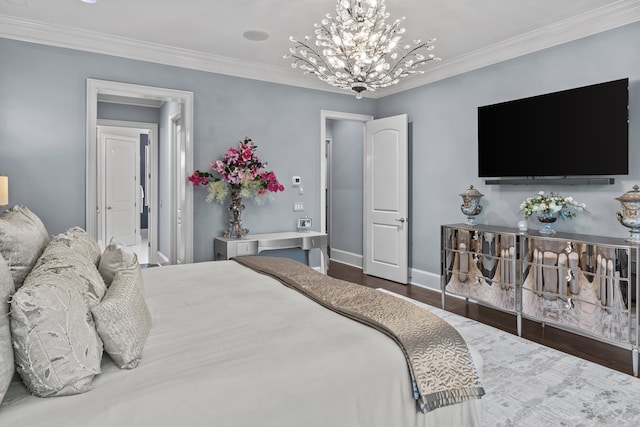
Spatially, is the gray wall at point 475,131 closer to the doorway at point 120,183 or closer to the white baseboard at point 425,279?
the white baseboard at point 425,279

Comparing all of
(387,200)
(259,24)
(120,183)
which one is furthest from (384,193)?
(120,183)

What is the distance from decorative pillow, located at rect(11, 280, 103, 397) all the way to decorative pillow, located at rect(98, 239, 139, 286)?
718 millimetres

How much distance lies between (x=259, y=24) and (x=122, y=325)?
306 centimetres

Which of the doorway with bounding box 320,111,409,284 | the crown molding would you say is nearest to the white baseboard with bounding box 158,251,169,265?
the doorway with bounding box 320,111,409,284

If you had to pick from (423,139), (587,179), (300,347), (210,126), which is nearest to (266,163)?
(210,126)

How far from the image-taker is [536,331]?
360 centimetres

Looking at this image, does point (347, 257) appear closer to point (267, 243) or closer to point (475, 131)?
point (267, 243)

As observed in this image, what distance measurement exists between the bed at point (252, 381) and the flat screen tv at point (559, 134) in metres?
2.57

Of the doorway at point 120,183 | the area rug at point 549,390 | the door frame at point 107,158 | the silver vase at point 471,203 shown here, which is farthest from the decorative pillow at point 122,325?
the door frame at point 107,158

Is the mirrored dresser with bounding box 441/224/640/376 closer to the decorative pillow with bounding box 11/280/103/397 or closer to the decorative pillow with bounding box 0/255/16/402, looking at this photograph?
the decorative pillow with bounding box 11/280/103/397

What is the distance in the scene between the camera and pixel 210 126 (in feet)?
15.1

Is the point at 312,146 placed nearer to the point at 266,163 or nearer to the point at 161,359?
the point at 266,163

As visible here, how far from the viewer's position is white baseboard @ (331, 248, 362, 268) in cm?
654

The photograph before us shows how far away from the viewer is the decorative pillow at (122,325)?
1.32m
